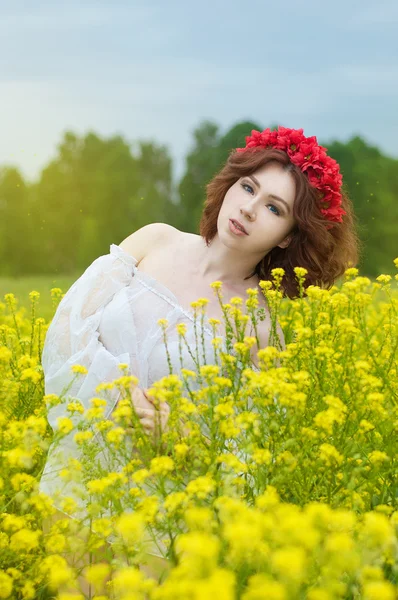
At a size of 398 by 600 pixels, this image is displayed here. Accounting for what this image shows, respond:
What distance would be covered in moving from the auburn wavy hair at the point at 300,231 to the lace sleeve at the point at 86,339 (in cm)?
47

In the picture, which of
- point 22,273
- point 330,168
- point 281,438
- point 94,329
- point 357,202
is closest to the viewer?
point 281,438

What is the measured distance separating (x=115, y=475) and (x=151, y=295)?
1.21m

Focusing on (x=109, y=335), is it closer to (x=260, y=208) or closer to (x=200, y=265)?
(x=200, y=265)

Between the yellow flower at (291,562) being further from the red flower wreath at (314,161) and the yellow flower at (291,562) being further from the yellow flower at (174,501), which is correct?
the red flower wreath at (314,161)

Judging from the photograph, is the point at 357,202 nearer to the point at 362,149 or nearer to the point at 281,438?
the point at 362,149

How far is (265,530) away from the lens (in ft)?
3.83

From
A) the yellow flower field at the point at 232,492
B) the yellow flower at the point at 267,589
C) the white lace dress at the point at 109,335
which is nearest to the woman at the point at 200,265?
the white lace dress at the point at 109,335

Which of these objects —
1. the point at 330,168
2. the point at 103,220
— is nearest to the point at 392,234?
the point at 103,220

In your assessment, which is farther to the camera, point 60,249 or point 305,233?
point 60,249

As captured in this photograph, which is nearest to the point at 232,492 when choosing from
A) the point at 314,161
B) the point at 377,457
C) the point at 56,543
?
the point at 377,457

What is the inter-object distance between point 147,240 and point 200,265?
0.28 metres

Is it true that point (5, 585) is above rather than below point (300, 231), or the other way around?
below

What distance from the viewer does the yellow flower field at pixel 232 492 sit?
1162mm

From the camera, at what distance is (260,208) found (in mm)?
2852
